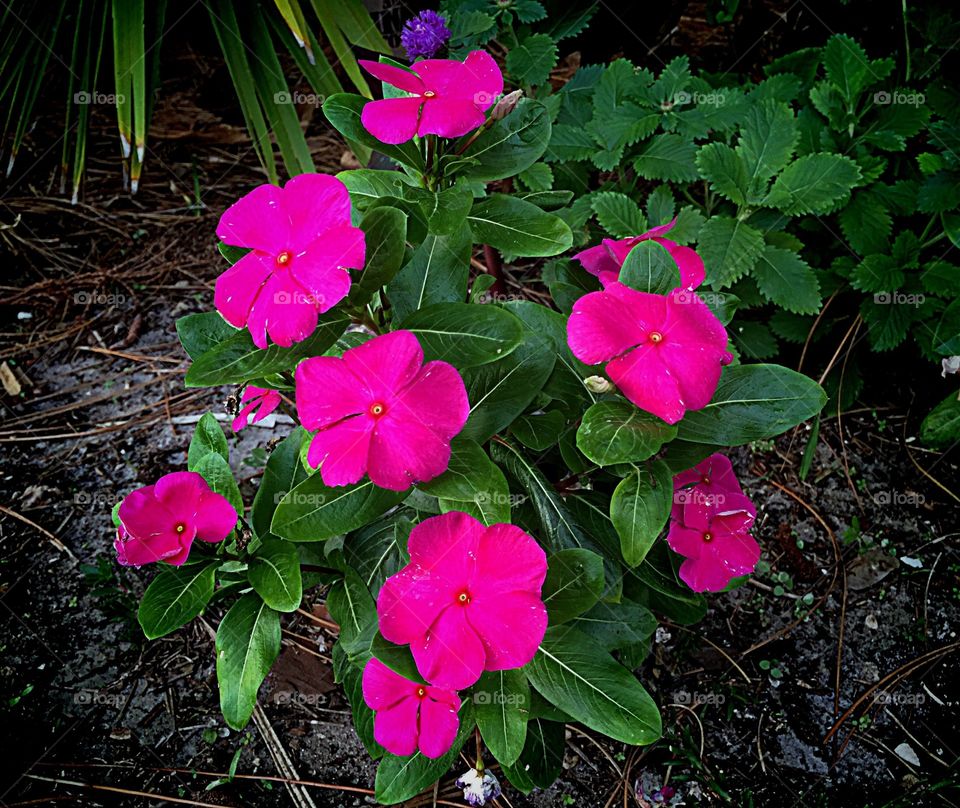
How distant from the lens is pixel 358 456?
972 millimetres

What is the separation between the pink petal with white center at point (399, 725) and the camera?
4.00ft

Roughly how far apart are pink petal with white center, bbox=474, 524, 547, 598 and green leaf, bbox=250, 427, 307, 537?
43cm

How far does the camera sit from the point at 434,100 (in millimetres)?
1069

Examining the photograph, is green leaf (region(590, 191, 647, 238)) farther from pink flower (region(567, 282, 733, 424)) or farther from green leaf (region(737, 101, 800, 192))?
pink flower (region(567, 282, 733, 424))

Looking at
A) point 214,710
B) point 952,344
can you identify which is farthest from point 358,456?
point 952,344

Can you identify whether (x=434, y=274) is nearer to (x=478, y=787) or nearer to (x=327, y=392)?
(x=327, y=392)

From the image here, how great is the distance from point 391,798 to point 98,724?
0.86 metres

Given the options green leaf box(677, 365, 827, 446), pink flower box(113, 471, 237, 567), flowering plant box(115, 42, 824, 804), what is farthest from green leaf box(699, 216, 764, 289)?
pink flower box(113, 471, 237, 567)

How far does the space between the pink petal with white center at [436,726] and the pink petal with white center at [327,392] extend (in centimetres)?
52

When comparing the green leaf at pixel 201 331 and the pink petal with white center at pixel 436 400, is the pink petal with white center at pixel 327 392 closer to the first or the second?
the pink petal with white center at pixel 436 400

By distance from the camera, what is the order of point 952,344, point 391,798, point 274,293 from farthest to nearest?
point 952,344
point 391,798
point 274,293

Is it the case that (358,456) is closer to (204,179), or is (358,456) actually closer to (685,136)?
(685,136)

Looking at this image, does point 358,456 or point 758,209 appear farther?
point 758,209

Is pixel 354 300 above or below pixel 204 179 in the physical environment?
above
